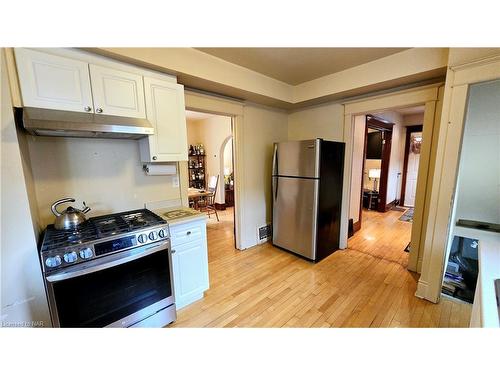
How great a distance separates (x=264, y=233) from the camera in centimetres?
355

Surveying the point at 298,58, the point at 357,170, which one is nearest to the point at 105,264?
the point at 298,58

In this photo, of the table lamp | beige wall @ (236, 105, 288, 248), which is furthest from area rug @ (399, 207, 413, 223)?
beige wall @ (236, 105, 288, 248)

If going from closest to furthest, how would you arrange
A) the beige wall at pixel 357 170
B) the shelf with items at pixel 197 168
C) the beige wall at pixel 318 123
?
1. the beige wall at pixel 318 123
2. the beige wall at pixel 357 170
3. the shelf with items at pixel 197 168

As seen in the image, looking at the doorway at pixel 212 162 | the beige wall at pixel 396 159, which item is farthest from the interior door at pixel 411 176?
the doorway at pixel 212 162

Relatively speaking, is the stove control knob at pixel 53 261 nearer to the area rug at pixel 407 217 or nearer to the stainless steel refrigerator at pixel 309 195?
the stainless steel refrigerator at pixel 309 195

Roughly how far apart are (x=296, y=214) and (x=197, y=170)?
445 centimetres

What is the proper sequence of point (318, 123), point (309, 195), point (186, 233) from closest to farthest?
point (186, 233) → point (309, 195) → point (318, 123)

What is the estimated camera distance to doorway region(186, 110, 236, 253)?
5.59 m

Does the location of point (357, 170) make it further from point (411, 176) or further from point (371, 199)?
point (411, 176)

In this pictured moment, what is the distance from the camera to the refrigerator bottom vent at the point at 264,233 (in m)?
3.49

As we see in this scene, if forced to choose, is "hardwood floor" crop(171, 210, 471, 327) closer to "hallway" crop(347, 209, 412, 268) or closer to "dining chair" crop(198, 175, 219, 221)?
"hallway" crop(347, 209, 412, 268)

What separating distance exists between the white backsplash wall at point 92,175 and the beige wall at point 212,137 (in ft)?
12.5
